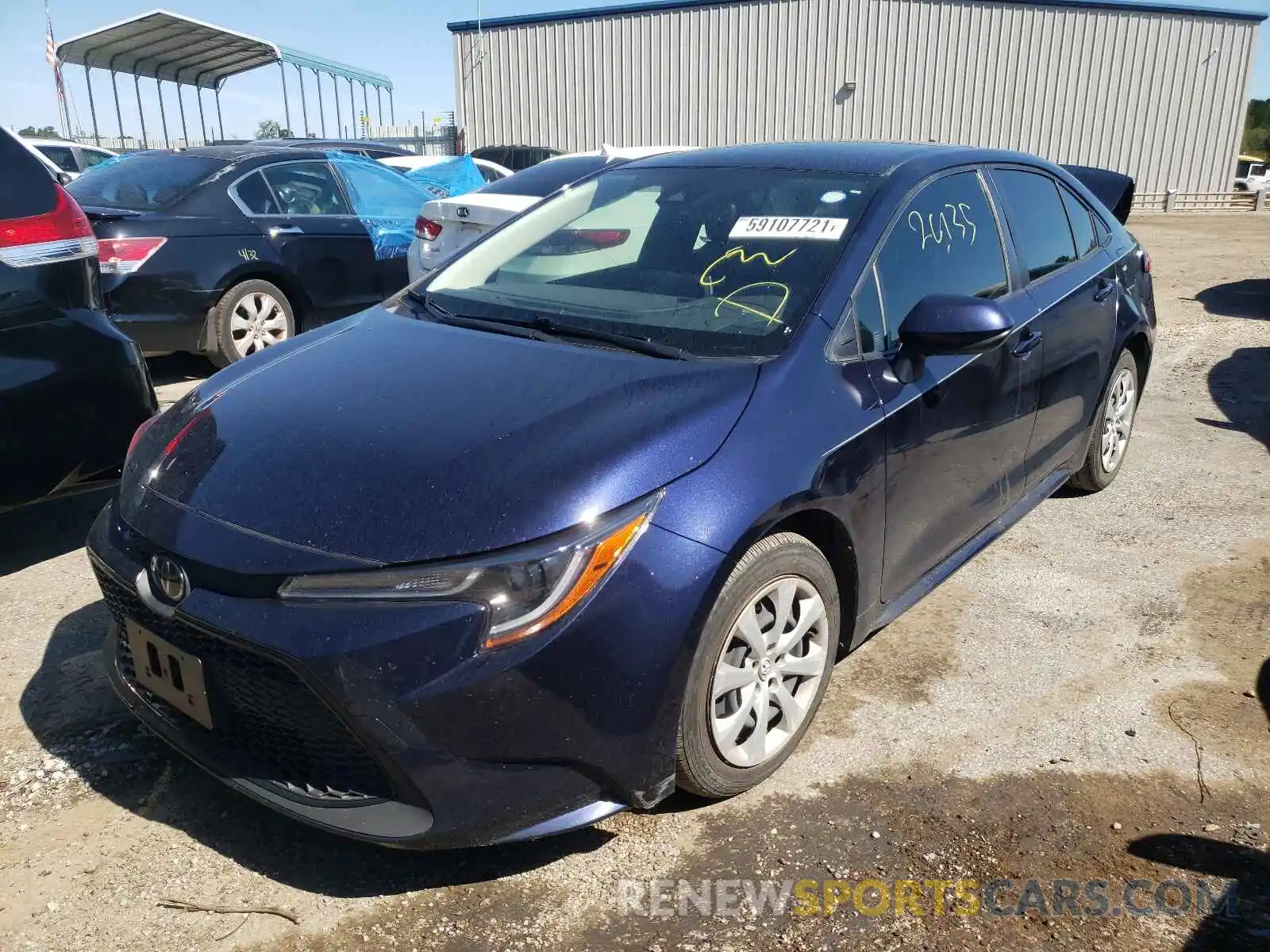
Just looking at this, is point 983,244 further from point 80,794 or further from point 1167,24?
point 1167,24

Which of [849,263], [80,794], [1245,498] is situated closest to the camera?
[80,794]

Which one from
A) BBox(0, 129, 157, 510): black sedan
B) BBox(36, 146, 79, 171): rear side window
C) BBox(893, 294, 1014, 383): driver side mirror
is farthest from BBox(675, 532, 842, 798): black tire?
BBox(36, 146, 79, 171): rear side window

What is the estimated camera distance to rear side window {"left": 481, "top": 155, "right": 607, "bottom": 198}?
271 inches

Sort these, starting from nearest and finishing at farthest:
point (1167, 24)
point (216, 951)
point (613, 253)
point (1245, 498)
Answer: point (216, 951)
point (613, 253)
point (1245, 498)
point (1167, 24)

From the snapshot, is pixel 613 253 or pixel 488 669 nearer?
pixel 488 669

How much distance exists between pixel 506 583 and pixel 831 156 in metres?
2.01

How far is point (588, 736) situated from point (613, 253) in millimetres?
1761

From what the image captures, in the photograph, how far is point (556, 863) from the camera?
234 cm

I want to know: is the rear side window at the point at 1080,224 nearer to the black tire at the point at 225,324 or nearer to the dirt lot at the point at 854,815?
the dirt lot at the point at 854,815

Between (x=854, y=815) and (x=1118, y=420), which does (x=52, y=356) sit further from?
(x=1118, y=420)

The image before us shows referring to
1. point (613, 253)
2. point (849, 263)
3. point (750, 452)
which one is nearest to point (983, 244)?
point (849, 263)

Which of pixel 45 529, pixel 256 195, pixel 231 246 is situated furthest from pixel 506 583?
pixel 256 195

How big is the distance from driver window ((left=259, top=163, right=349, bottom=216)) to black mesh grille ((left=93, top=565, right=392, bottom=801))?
17.1 ft

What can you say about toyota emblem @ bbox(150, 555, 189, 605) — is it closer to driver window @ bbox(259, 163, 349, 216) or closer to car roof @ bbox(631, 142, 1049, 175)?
car roof @ bbox(631, 142, 1049, 175)
